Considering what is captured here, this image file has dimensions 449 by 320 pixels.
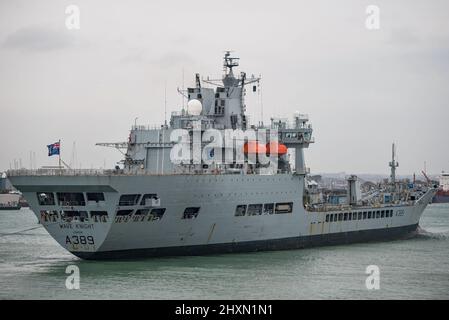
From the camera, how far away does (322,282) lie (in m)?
35.5

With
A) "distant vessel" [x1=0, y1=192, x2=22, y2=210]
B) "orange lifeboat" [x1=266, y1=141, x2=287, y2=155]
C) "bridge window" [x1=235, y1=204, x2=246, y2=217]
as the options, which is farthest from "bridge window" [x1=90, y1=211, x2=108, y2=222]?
"distant vessel" [x1=0, y1=192, x2=22, y2=210]

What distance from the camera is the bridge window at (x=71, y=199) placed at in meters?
38.3

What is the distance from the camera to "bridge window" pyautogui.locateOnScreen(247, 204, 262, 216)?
43.5 meters

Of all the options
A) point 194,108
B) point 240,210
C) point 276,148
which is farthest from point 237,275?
point 276,148

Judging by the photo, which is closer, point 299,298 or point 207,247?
point 299,298

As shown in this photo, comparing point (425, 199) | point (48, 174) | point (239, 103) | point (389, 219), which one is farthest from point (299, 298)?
point (425, 199)

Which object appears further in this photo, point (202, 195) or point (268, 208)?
point (268, 208)

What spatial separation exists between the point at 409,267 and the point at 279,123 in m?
14.8

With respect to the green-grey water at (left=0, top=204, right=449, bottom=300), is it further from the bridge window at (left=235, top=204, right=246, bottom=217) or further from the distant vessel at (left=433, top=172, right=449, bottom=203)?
the distant vessel at (left=433, top=172, right=449, bottom=203)

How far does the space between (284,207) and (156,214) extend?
9.36 metres

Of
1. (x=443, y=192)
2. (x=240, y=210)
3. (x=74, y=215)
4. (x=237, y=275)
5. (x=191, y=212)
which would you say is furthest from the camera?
(x=443, y=192)

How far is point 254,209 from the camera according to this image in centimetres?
4375

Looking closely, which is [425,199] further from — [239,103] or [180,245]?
[180,245]

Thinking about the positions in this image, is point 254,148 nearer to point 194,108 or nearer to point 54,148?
point 194,108
